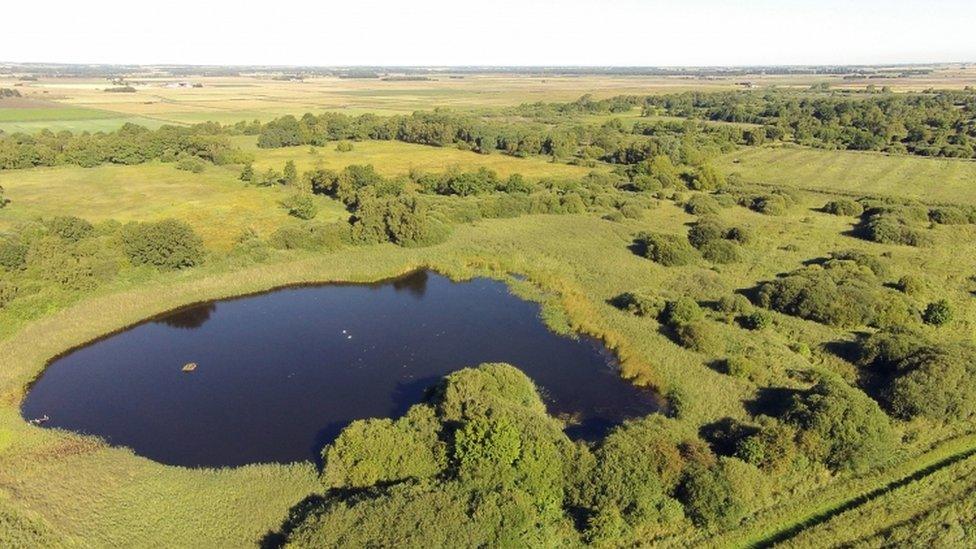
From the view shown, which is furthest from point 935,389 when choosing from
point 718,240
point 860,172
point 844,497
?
point 860,172

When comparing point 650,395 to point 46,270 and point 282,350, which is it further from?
point 46,270

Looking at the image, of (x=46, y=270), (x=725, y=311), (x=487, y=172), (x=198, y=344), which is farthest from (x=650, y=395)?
(x=487, y=172)

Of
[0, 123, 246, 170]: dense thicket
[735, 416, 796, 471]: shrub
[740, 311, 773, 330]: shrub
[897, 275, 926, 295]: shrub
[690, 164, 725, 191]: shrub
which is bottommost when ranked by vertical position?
[735, 416, 796, 471]: shrub

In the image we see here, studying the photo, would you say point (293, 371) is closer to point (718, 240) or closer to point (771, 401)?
point (771, 401)

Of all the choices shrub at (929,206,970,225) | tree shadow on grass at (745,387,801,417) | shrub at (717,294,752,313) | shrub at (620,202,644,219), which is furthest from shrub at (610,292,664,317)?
shrub at (929,206,970,225)

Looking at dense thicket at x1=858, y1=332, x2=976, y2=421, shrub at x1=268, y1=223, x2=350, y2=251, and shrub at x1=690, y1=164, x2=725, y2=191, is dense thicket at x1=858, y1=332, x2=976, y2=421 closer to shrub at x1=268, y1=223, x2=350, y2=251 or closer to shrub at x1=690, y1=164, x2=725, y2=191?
shrub at x1=268, y1=223, x2=350, y2=251

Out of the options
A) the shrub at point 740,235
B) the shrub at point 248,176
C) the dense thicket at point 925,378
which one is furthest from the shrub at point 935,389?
the shrub at point 248,176
